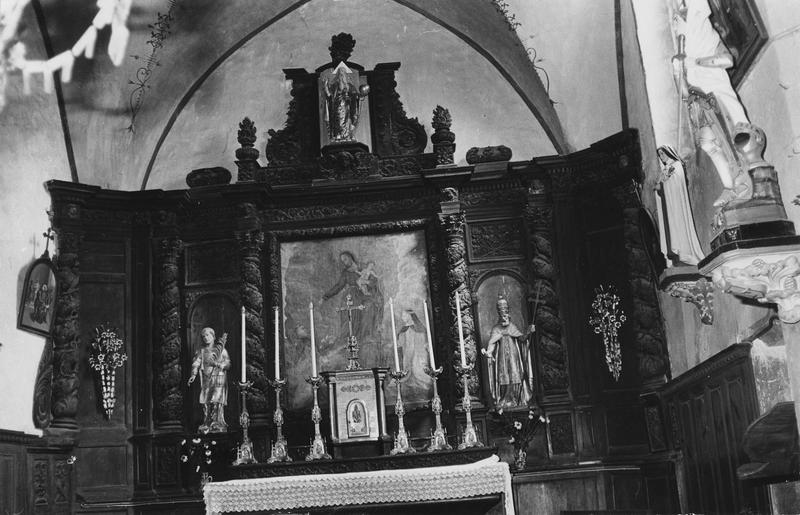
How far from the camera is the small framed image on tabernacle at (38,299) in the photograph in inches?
401

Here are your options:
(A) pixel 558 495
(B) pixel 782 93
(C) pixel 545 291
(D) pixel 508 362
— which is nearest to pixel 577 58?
(C) pixel 545 291

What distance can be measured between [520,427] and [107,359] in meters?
5.02

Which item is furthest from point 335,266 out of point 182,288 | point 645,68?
point 645,68

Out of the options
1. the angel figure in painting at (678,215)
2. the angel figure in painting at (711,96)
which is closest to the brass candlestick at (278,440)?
the angel figure in painting at (678,215)

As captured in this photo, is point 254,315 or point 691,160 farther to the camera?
point 254,315

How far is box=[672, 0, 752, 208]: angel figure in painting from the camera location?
5.97 m

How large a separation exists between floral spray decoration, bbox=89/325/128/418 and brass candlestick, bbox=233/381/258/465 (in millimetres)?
1678

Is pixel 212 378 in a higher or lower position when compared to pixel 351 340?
lower

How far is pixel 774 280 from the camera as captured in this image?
5535 millimetres

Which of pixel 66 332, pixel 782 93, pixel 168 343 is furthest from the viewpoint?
pixel 168 343

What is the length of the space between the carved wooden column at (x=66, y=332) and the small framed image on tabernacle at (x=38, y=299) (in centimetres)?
17

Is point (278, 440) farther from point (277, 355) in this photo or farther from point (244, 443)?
point (277, 355)

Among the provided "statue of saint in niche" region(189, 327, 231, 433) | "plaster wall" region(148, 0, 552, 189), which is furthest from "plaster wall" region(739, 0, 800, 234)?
"statue of saint in niche" region(189, 327, 231, 433)

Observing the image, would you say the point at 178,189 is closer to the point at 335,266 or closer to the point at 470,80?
the point at 335,266
